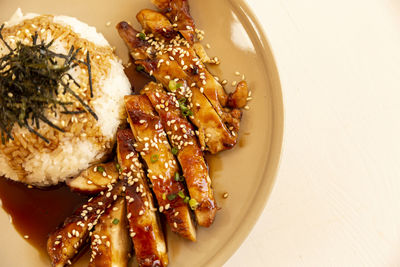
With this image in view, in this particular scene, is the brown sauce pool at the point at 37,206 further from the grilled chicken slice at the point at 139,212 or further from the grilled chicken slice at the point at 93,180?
the grilled chicken slice at the point at 139,212

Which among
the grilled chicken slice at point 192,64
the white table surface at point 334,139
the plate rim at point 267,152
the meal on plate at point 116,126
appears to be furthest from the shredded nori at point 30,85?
the white table surface at point 334,139

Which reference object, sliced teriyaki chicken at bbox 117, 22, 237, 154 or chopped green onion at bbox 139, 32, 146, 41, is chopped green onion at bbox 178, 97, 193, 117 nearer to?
sliced teriyaki chicken at bbox 117, 22, 237, 154

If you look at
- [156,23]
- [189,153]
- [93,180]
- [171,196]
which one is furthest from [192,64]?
[93,180]

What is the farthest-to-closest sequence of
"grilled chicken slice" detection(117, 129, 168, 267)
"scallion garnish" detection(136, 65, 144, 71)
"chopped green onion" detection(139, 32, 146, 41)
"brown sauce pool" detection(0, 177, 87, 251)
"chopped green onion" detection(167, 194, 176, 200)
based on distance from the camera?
1. "scallion garnish" detection(136, 65, 144, 71)
2. "chopped green onion" detection(139, 32, 146, 41)
3. "brown sauce pool" detection(0, 177, 87, 251)
4. "chopped green onion" detection(167, 194, 176, 200)
5. "grilled chicken slice" detection(117, 129, 168, 267)

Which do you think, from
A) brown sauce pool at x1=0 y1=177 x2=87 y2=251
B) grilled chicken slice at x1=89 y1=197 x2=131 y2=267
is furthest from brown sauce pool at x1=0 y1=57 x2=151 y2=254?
grilled chicken slice at x1=89 y1=197 x2=131 y2=267

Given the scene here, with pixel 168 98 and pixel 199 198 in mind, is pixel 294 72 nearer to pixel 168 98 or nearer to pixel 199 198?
pixel 168 98

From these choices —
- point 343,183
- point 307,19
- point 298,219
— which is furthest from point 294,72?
point 298,219
